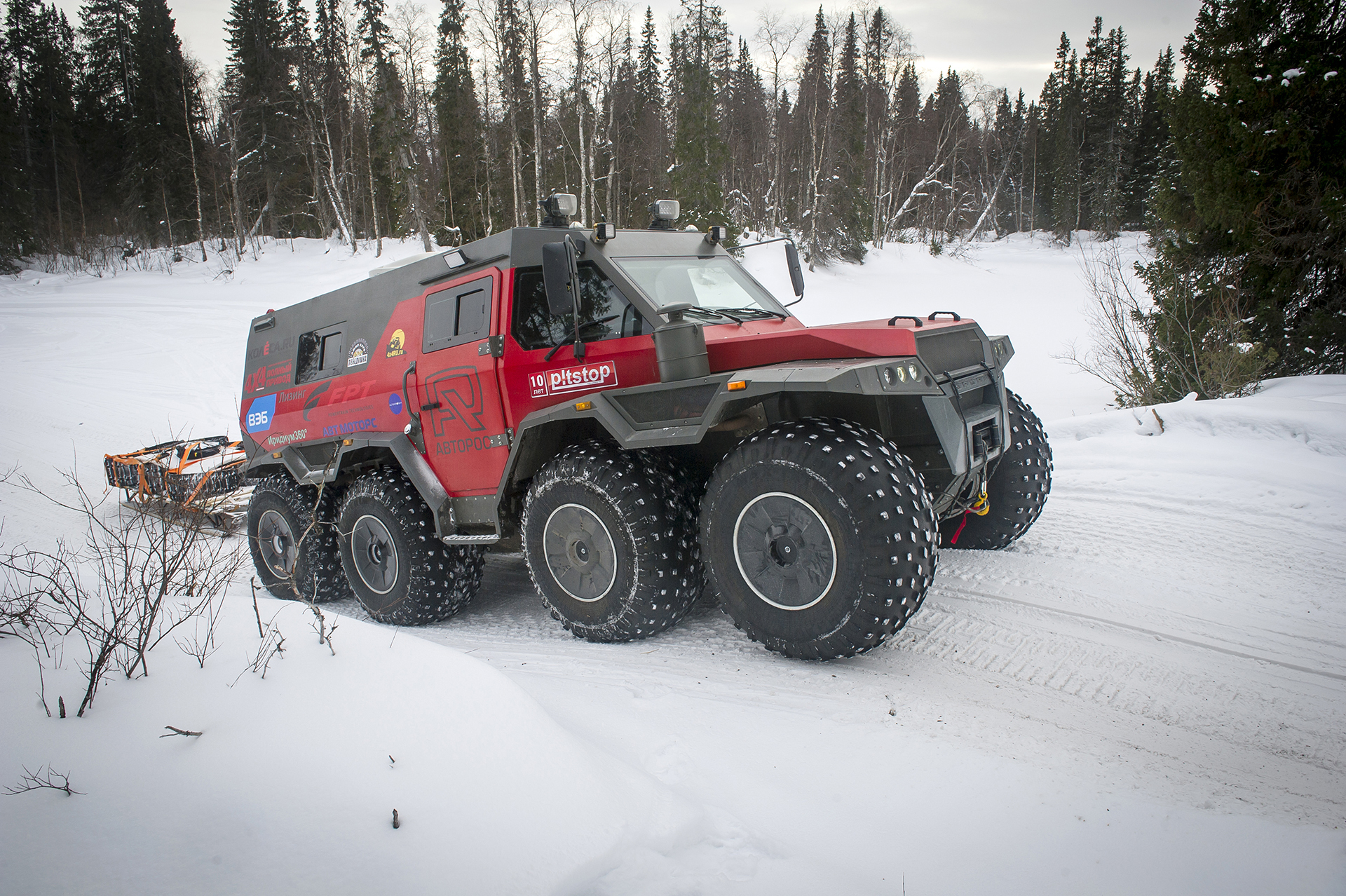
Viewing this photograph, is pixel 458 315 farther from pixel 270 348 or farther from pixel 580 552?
pixel 270 348

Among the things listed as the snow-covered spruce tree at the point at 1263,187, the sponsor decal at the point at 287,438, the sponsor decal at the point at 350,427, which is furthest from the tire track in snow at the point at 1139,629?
the snow-covered spruce tree at the point at 1263,187

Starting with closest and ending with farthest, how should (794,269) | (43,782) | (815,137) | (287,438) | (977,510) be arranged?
(43,782), (977,510), (794,269), (287,438), (815,137)

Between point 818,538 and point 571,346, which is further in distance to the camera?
point 571,346

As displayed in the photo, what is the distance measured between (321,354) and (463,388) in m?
2.18

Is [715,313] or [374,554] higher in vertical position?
[715,313]

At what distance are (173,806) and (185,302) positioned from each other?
1009 inches

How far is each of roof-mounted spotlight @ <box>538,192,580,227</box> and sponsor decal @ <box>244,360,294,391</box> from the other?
3.22 meters

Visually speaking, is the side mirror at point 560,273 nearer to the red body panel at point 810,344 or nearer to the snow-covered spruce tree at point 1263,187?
the red body panel at point 810,344

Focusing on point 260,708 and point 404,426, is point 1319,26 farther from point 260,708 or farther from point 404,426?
point 260,708

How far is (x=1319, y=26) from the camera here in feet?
27.2

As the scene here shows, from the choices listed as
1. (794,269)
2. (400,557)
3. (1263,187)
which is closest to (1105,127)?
(1263,187)

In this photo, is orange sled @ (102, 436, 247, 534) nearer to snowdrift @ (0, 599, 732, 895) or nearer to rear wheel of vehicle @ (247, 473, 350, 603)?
rear wheel of vehicle @ (247, 473, 350, 603)

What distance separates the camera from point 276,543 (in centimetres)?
641

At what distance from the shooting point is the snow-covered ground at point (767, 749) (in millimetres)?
1986
